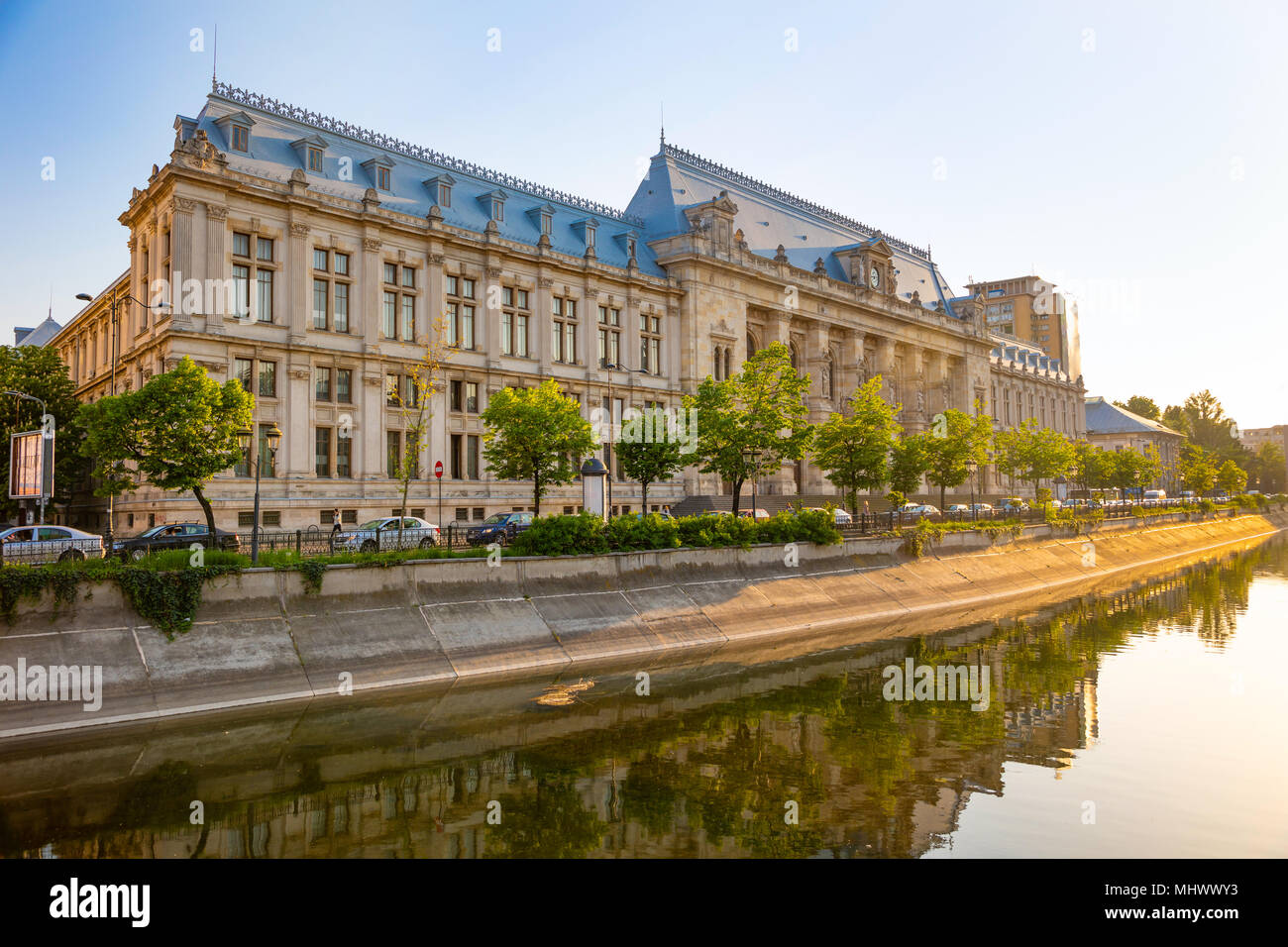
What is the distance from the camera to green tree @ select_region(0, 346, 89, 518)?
53.2 meters

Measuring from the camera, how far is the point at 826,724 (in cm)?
2130

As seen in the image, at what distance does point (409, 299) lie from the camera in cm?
5244

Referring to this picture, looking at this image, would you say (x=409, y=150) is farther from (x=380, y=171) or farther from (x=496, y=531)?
(x=496, y=531)

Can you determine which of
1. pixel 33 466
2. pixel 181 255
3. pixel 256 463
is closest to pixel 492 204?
pixel 181 255

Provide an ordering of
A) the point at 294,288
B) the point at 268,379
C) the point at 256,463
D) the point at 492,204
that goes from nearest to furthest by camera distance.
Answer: the point at 256,463
the point at 268,379
the point at 294,288
the point at 492,204

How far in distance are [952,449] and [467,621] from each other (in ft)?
154

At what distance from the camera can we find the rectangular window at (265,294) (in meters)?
46.0

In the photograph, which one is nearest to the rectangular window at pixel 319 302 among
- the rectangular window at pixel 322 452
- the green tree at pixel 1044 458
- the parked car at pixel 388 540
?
the rectangular window at pixel 322 452

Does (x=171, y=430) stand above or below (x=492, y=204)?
below

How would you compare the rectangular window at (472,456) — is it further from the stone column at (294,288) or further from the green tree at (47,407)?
the green tree at (47,407)

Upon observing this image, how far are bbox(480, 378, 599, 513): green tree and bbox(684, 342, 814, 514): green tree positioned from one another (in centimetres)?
647

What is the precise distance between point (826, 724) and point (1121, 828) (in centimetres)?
769

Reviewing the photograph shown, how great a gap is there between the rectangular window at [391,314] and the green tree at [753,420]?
17009 millimetres
